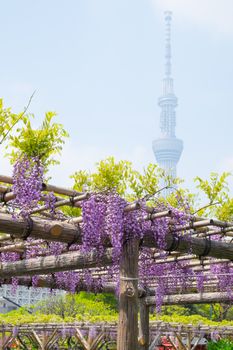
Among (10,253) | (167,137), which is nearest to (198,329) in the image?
(10,253)

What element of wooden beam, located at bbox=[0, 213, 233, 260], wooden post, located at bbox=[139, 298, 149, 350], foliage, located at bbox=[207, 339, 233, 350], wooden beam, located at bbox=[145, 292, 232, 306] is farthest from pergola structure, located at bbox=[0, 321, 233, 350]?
wooden beam, located at bbox=[0, 213, 233, 260]

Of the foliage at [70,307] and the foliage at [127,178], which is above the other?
the foliage at [127,178]

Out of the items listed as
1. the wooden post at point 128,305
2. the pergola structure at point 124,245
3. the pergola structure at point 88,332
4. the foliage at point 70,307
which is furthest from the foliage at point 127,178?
the foliage at point 70,307

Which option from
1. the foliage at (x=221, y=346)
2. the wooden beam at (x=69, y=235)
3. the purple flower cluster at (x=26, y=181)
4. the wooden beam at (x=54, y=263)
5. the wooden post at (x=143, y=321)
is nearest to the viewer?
the purple flower cluster at (x=26, y=181)

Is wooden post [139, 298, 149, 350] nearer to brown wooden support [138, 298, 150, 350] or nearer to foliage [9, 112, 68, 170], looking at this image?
brown wooden support [138, 298, 150, 350]

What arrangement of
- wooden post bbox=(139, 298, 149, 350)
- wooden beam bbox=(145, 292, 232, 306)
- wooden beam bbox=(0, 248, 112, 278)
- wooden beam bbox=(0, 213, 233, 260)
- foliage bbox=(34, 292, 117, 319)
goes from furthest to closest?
foliage bbox=(34, 292, 117, 319)
wooden post bbox=(139, 298, 149, 350)
wooden beam bbox=(145, 292, 232, 306)
wooden beam bbox=(0, 248, 112, 278)
wooden beam bbox=(0, 213, 233, 260)

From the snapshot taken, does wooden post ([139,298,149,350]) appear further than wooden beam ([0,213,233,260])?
Yes

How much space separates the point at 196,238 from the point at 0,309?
43584mm

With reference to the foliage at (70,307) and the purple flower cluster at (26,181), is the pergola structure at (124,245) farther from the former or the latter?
the foliage at (70,307)

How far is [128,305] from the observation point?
24.0ft

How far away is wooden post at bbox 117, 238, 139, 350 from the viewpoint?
7238 mm

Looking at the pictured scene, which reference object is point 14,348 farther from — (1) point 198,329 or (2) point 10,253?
(2) point 10,253

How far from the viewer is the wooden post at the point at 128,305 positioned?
23.7 feet

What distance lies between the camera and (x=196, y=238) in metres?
8.80
